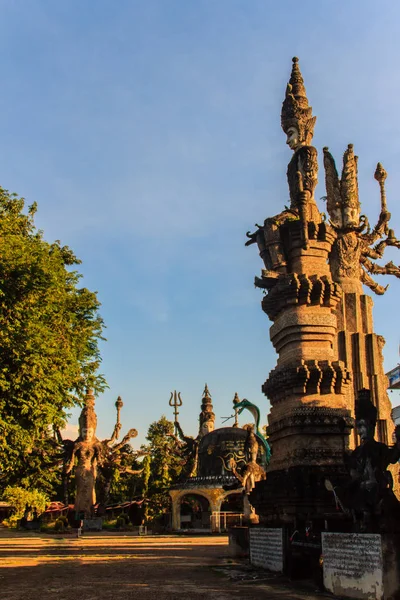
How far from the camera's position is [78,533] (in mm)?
33875

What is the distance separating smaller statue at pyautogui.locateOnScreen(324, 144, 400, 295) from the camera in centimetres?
1881

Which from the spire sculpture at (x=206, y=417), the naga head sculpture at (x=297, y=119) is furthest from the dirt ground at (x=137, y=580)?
the spire sculpture at (x=206, y=417)

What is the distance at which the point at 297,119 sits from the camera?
19.4 meters

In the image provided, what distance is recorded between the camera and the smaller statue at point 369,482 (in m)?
9.66

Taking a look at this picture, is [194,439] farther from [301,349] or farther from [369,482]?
[369,482]

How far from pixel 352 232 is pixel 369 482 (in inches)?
429

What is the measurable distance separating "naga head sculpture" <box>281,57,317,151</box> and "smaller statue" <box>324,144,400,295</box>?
7.13 feet

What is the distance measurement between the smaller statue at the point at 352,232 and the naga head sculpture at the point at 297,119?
217cm

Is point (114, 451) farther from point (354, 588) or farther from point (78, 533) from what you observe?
point (354, 588)

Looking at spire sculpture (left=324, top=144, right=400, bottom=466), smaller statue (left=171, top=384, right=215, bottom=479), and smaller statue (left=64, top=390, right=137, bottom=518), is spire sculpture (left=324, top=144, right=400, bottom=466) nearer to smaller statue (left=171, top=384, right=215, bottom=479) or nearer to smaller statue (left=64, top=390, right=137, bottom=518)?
smaller statue (left=64, top=390, right=137, bottom=518)

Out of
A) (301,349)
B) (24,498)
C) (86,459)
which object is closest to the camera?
(301,349)

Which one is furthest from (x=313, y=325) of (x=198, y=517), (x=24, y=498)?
(x=198, y=517)

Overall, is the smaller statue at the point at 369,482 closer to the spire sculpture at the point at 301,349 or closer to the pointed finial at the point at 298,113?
the spire sculpture at the point at 301,349

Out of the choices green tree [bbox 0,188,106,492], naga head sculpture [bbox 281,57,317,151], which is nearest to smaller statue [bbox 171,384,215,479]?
green tree [bbox 0,188,106,492]
